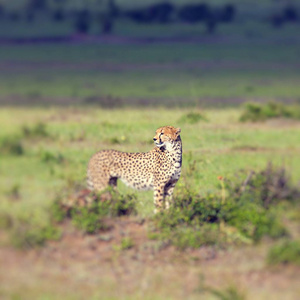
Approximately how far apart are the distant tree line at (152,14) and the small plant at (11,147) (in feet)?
81.8

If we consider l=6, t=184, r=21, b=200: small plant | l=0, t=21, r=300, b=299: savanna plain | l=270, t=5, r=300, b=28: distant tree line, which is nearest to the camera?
l=0, t=21, r=300, b=299: savanna plain

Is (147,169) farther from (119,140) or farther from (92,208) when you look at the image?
(119,140)

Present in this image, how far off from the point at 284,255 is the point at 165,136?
169 cm

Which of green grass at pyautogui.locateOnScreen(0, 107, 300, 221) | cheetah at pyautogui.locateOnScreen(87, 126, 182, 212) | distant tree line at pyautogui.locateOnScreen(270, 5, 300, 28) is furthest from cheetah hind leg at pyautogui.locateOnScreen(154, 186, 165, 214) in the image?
distant tree line at pyautogui.locateOnScreen(270, 5, 300, 28)

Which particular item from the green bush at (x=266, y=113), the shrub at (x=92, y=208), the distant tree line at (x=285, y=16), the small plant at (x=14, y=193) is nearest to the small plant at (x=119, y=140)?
the small plant at (x=14, y=193)

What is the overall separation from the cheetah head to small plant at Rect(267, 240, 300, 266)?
1.53 meters

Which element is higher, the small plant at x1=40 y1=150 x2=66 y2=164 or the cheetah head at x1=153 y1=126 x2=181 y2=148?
the cheetah head at x1=153 y1=126 x2=181 y2=148

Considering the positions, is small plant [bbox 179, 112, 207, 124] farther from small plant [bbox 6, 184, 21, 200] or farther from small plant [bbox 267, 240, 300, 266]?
small plant [bbox 267, 240, 300, 266]

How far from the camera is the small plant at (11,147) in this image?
35.2ft

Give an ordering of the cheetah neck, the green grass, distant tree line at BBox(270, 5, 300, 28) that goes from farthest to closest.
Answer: distant tree line at BBox(270, 5, 300, 28), the green grass, the cheetah neck

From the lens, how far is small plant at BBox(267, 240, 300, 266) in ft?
20.7

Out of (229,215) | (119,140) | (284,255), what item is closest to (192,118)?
(119,140)

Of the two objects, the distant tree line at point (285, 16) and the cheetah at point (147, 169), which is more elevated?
the distant tree line at point (285, 16)

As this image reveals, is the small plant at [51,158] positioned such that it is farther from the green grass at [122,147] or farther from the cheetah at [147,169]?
the cheetah at [147,169]
